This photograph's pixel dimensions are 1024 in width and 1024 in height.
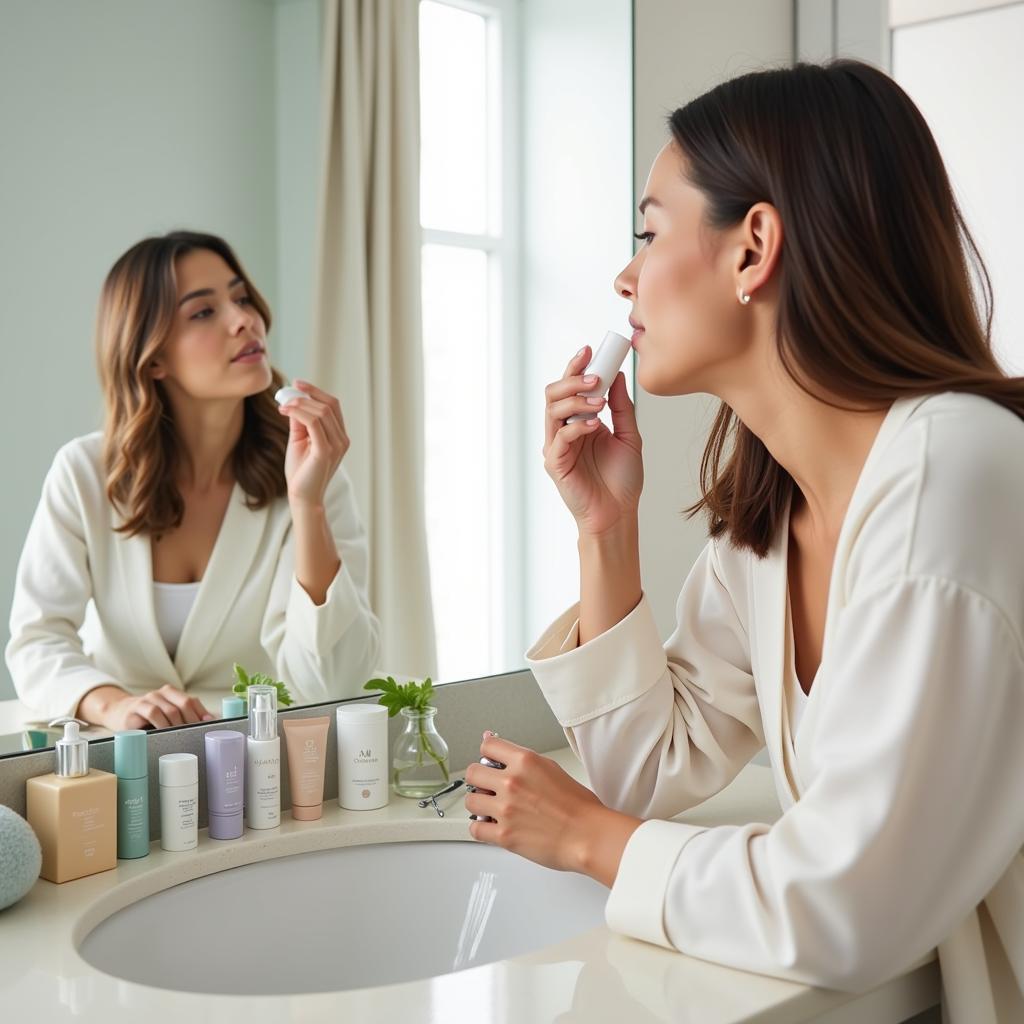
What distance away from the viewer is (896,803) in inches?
29.2

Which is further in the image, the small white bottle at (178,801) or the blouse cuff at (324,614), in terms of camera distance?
the blouse cuff at (324,614)

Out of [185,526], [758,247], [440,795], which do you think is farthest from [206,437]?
[758,247]

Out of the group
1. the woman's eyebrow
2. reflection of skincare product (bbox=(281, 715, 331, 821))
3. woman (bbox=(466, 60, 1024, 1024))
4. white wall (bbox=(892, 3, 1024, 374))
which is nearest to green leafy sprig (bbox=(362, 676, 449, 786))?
reflection of skincare product (bbox=(281, 715, 331, 821))

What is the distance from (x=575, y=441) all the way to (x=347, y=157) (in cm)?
40

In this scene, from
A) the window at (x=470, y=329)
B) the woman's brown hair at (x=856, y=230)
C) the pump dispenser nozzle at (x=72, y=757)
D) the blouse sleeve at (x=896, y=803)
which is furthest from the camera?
the window at (x=470, y=329)

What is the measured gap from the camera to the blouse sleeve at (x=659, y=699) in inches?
42.3

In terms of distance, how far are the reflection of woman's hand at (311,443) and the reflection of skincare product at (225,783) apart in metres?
0.27

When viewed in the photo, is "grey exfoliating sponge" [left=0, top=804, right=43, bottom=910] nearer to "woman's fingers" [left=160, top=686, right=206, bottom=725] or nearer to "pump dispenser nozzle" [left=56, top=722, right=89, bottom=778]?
"pump dispenser nozzle" [left=56, top=722, right=89, bottom=778]

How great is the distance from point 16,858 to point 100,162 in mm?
A: 577

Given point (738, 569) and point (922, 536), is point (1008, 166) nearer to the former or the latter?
point (738, 569)

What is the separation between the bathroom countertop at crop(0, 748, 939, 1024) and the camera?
0.76 meters

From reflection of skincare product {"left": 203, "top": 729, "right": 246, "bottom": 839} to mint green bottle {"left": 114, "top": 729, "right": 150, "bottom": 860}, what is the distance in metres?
0.06

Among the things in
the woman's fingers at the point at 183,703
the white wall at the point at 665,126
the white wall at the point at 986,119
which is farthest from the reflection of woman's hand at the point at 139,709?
the white wall at the point at 986,119

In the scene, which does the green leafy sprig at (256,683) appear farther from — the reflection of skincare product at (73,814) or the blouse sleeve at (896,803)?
the blouse sleeve at (896,803)
